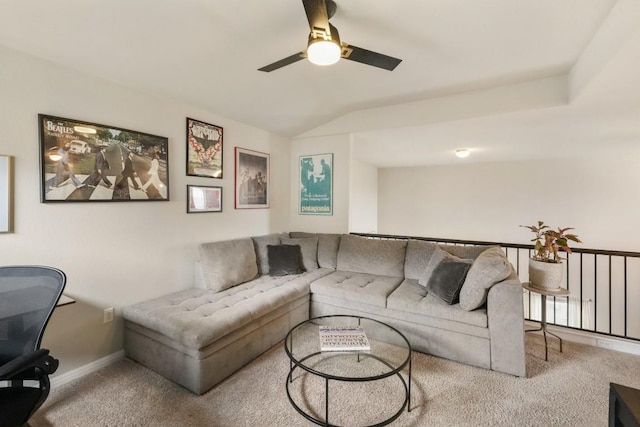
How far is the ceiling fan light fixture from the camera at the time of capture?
1431 mm

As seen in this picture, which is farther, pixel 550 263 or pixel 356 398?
pixel 550 263

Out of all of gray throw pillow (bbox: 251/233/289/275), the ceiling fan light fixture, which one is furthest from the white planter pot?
gray throw pillow (bbox: 251/233/289/275)

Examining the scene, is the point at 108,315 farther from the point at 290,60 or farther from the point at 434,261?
the point at 434,261

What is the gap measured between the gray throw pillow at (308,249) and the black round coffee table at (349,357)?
87 cm

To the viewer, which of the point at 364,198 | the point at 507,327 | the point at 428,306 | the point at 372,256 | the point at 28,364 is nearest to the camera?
the point at 28,364

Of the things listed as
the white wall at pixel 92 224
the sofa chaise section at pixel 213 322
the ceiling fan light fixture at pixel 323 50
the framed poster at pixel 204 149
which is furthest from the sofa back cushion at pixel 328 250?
the ceiling fan light fixture at pixel 323 50

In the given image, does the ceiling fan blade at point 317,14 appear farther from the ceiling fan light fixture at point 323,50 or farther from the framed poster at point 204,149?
the framed poster at point 204,149

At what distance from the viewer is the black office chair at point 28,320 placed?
4.05 feet

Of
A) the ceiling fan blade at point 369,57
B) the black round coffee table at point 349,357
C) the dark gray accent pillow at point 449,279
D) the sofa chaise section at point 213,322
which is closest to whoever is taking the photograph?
the ceiling fan blade at point 369,57

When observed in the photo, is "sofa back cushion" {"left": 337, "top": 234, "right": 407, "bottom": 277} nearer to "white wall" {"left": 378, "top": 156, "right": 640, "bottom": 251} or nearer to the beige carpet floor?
the beige carpet floor

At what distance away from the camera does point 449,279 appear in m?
→ 2.42

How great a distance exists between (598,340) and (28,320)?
13.7 feet

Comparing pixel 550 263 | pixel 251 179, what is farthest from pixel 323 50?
pixel 550 263

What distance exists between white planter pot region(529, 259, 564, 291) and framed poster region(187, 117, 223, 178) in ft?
10.9
